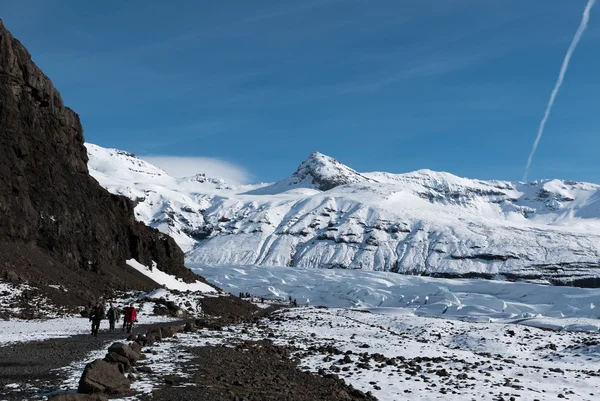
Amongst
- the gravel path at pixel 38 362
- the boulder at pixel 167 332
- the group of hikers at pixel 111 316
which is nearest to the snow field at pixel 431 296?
the boulder at pixel 167 332

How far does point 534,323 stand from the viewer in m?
86.2

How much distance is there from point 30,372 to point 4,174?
4344 cm

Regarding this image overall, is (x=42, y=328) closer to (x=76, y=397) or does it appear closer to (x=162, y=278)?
(x=76, y=397)

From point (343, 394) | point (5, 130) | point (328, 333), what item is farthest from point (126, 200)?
point (343, 394)

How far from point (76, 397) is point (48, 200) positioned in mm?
51388

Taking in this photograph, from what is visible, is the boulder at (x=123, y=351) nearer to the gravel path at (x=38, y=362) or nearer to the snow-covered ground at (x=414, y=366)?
the snow-covered ground at (x=414, y=366)

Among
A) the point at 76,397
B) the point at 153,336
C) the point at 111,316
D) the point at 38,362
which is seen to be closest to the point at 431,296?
the point at 111,316

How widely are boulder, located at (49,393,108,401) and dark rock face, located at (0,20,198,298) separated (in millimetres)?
37095

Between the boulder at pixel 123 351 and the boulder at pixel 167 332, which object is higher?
the boulder at pixel 123 351

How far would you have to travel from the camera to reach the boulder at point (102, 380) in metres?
13.6

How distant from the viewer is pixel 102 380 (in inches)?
550

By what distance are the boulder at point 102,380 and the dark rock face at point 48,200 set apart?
117 ft

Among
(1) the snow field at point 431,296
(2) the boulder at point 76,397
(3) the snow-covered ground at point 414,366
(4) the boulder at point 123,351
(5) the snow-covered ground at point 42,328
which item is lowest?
(3) the snow-covered ground at point 414,366

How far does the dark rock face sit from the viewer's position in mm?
52938
